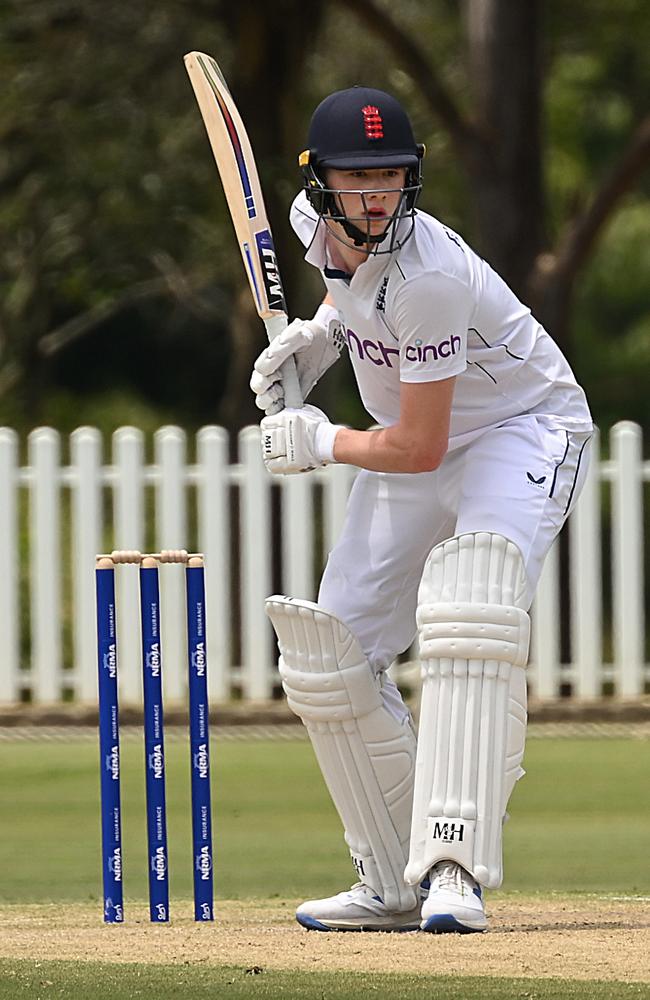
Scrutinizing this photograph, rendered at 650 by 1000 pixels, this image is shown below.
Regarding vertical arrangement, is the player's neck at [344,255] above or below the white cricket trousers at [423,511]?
above

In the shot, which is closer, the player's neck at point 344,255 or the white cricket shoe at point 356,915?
the player's neck at point 344,255

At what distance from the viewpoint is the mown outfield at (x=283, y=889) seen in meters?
3.46

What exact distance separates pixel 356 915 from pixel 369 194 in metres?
1.50

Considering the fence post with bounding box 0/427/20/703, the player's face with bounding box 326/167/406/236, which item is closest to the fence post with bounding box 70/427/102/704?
the fence post with bounding box 0/427/20/703

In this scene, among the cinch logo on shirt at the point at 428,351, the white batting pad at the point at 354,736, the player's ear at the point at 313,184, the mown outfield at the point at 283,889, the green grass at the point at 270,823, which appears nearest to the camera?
the mown outfield at the point at 283,889

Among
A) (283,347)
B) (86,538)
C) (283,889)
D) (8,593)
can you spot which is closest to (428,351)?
(283,347)

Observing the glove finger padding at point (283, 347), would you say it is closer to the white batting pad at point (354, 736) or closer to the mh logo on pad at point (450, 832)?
the white batting pad at point (354, 736)

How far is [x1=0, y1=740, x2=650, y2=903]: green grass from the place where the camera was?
5.36 meters

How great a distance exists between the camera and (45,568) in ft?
30.7

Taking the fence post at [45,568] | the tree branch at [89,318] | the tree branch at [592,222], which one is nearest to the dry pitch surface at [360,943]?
the fence post at [45,568]

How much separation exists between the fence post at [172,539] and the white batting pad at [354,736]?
492cm

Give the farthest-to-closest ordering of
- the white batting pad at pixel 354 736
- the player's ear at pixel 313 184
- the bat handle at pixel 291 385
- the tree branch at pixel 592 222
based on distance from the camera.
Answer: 1. the tree branch at pixel 592 222
2. the bat handle at pixel 291 385
3. the white batting pad at pixel 354 736
4. the player's ear at pixel 313 184

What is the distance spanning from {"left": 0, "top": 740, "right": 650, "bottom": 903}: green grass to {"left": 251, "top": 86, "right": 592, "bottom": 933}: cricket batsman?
873mm

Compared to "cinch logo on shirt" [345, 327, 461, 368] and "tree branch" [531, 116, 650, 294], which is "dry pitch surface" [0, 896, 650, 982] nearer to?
"cinch logo on shirt" [345, 327, 461, 368]
